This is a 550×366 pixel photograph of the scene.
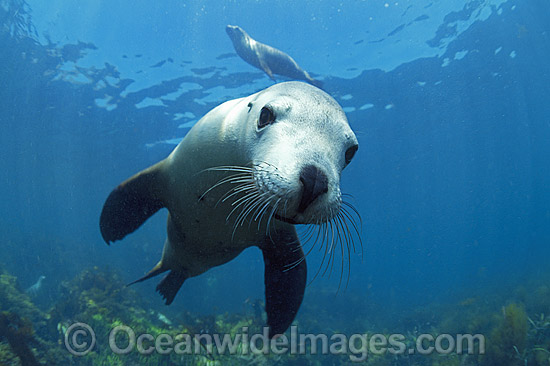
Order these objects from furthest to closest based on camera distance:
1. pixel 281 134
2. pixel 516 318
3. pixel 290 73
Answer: pixel 290 73 < pixel 516 318 < pixel 281 134

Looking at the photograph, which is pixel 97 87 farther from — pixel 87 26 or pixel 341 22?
pixel 341 22

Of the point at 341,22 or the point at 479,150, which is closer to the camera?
the point at 341,22

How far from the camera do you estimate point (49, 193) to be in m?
37.7

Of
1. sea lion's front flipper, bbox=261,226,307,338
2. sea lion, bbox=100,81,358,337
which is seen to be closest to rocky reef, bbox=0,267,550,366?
sea lion, bbox=100,81,358,337

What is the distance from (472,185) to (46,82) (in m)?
53.7

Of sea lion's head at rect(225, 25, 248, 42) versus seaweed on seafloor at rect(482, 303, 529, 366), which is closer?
seaweed on seafloor at rect(482, 303, 529, 366)

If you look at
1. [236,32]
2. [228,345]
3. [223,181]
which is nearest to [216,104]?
[236,32]

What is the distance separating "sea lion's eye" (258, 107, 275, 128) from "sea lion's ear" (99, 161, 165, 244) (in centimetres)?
138

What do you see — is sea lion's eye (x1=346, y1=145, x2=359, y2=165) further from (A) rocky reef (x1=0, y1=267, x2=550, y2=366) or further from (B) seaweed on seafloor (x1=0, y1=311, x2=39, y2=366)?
(B) seaweed on seafloor (x1=0, y1=311, x2=39, y2=366)

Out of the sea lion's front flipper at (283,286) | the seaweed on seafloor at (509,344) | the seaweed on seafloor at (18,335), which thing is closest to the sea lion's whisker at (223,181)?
the sea lion's front flipper at (283,286)

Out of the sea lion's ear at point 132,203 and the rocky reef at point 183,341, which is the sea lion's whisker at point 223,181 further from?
the rocky reef at point 183,341

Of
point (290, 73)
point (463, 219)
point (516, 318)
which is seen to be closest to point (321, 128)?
point (516, 318)

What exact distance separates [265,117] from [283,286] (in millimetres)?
1856

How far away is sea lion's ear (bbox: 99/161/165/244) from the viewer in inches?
121
